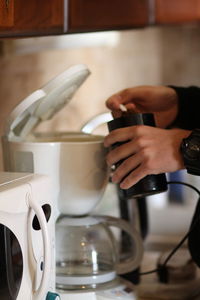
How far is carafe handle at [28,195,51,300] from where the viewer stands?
975 mm

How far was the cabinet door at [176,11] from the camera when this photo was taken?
189cm

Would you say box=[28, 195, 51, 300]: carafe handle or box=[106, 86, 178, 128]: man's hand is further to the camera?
box=[106, 86, 178, 128]: man's hand

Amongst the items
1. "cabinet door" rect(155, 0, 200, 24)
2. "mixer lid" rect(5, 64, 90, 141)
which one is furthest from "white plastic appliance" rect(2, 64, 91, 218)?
"cabinet door" rect(155, 0, 200, 24)

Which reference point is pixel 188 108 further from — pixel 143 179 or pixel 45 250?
pixel 45 250

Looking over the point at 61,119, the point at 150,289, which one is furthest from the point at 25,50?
the point at 150,289

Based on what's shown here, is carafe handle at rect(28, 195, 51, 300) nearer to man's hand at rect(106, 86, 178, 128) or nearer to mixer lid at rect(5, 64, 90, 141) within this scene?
mixer lid at rect(5, 64, 90, 141)

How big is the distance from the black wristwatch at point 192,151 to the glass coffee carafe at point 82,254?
22cm

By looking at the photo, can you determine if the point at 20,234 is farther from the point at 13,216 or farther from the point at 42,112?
the point at 42,112

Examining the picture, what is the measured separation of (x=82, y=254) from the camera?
128 centimetres

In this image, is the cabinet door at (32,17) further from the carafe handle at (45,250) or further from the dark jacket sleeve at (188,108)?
the dark jacket sleeve at (188,108)

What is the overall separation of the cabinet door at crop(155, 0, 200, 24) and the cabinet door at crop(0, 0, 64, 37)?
77cm

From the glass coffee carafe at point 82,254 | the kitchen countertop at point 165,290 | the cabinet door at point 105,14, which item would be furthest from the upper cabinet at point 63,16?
the kitchen countertop at point 165,290

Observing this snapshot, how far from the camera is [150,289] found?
1.40 meters

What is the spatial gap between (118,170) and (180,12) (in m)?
0.91
